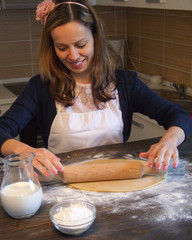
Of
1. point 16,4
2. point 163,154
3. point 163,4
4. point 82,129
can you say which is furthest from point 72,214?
point 16,4

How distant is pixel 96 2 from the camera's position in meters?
2.86

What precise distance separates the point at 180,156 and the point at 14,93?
1633mm

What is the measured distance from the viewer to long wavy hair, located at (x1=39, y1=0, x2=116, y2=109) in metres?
1.54

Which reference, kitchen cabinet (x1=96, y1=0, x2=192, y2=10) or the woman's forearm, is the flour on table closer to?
the woman's forearm

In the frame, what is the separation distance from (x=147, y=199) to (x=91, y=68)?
2.47ft

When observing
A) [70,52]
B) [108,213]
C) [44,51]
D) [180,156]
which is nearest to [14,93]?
[44,51]

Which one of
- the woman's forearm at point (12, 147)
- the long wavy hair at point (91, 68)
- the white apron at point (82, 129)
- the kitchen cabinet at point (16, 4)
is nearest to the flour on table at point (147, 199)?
the woman's forearm at point (12, 147)

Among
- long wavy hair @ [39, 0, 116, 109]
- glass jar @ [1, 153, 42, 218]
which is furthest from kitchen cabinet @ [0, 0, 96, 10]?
glass jar @ [1, 153, 42, 218]

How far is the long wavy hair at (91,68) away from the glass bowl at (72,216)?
0.72 m

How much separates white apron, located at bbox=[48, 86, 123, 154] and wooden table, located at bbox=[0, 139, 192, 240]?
0.47 m

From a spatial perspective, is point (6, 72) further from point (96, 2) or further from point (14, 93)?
point (96, 2)

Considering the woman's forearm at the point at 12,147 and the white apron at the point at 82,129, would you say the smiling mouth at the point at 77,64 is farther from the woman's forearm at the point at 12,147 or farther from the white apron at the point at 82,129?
the woman's forearm at the point at 12,147

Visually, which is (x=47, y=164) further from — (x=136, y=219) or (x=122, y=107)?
(x=122, y=107)

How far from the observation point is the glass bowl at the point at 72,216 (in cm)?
87
